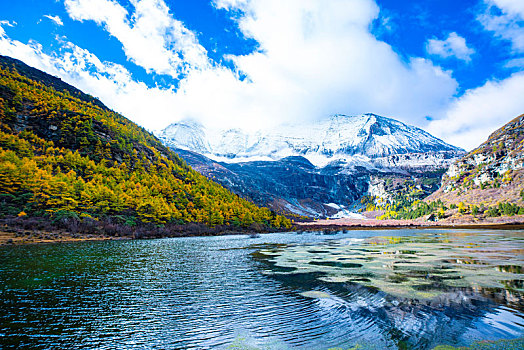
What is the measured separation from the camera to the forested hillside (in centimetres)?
7125

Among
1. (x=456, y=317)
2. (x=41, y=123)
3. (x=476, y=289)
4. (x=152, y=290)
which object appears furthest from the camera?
(x=41, y=123)

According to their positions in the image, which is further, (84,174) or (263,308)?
(84,174)

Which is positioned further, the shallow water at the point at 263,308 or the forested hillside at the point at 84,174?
the forested hillside at the point at 84,174

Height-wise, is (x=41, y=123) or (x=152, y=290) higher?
(x=41, y=123)

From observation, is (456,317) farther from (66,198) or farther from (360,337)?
(66,198)

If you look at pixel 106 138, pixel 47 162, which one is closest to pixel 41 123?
pixel 106 138

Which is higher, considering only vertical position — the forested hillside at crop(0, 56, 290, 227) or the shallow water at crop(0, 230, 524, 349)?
the forested hillside at crop(0, 56, 290, 227)

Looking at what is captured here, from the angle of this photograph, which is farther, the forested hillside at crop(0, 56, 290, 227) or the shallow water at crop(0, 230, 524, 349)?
the forested hillside at crop(0, 56, 290, 227)

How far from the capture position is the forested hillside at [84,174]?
2805 inches

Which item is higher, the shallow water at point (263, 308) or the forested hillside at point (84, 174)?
the forested hillside at point (84, 174)

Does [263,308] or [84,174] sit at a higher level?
[84,174]

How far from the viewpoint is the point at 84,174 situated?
9731cm

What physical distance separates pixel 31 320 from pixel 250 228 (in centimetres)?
13360

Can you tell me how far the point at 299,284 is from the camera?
2134cm
